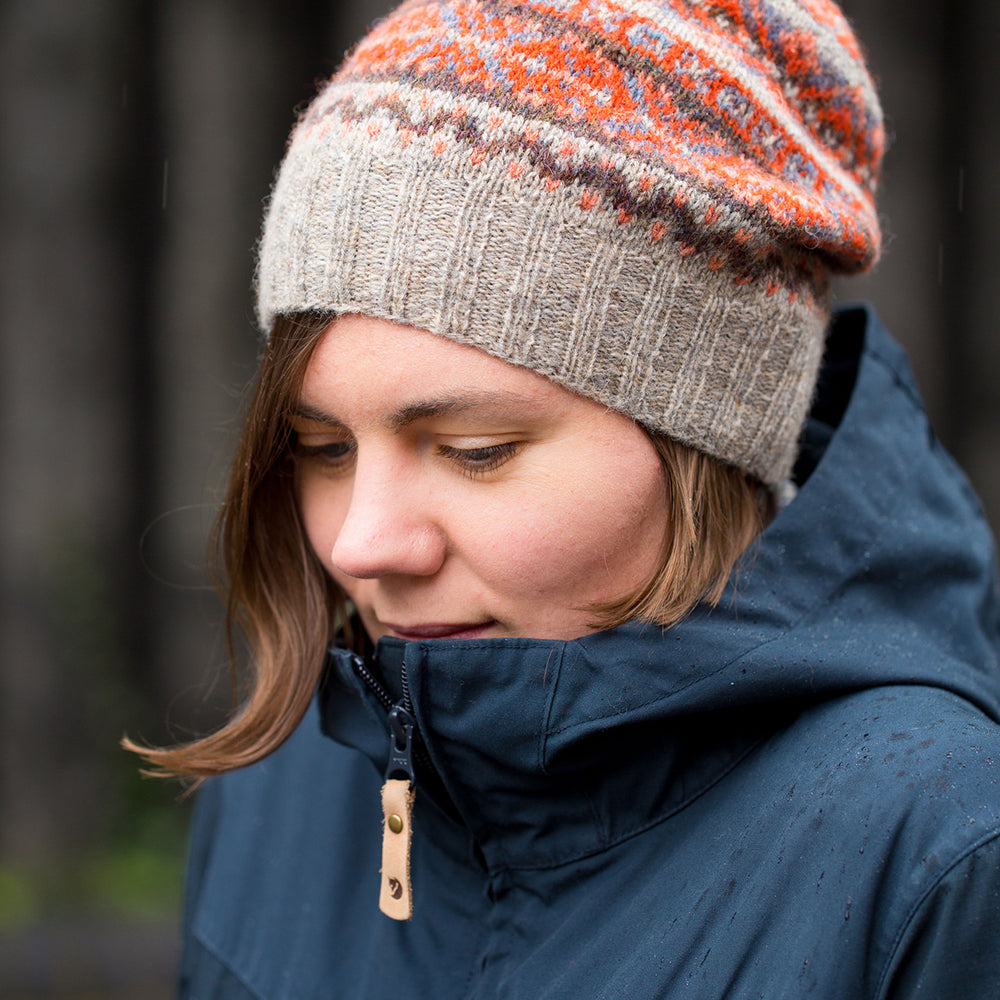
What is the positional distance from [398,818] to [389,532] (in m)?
0.39

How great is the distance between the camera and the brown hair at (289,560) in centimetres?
135

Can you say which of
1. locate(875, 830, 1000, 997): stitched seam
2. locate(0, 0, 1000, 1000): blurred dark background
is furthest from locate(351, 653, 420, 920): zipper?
locate(0, 0, 1000, 1000): blurred dark background

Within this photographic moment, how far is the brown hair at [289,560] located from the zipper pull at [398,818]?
30 cm

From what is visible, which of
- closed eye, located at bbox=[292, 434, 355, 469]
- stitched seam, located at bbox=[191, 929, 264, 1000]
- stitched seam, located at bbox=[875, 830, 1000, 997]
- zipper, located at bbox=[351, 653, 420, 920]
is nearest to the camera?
stitched seam, located at bbox=[875, 830, 1000, 997]

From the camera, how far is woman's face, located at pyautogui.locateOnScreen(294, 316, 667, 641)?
4.27ft

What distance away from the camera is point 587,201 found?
1287mm

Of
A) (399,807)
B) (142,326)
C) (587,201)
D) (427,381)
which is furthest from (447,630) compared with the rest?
(142,326)

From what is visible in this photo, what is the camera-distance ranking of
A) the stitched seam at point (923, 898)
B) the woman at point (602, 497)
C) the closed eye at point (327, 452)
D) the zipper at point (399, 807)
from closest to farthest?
the stitched seam at point (923, 898) → the woman at point (602, 497) → the zipper at point (399, 807) → the closed eye at point (327, 452)

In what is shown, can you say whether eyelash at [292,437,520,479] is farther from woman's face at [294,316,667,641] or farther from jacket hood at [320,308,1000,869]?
jacket hood at [320,308,1000,869]

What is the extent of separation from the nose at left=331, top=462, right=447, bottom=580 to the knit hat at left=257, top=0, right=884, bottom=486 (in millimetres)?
220

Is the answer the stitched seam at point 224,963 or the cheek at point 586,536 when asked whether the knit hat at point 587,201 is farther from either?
the stitched seam at point 224,963

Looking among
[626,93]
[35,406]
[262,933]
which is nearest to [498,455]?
[626,93]

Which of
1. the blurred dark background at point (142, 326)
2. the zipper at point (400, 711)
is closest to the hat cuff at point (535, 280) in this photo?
the zipper at point (400, 711)

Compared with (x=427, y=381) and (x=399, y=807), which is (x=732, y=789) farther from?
(x=427, y=381)
